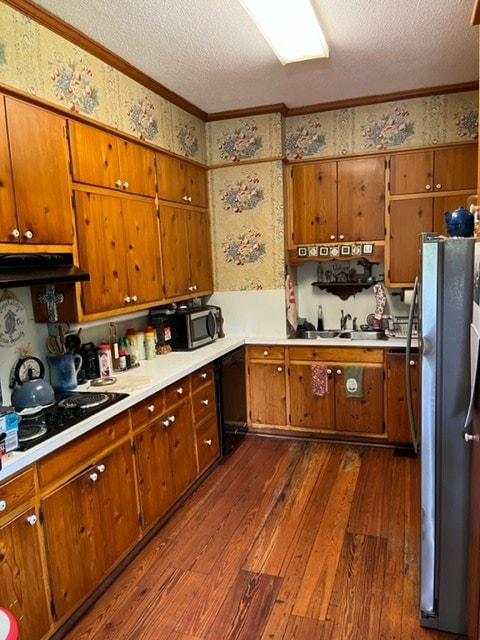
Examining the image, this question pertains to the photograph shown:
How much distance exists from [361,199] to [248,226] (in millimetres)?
980

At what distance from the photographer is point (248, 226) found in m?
4.01

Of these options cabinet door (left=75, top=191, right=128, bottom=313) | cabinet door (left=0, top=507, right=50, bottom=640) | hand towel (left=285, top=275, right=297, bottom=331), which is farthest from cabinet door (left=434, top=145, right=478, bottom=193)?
cabinet door (left=0, top=507, right=50, bottom=640)

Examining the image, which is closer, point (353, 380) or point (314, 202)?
point (353, 380)

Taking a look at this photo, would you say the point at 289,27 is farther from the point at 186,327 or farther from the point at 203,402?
the point at 203,402

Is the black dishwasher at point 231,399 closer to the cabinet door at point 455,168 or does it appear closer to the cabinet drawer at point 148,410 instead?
the cabinet drawer at point 148,410

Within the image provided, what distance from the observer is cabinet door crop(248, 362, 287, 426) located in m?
3.94

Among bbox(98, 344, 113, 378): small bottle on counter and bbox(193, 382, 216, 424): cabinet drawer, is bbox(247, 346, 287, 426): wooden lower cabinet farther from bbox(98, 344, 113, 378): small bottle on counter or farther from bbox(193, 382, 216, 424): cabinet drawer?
bbox(98, 344, 113, 378): small bottle on counter

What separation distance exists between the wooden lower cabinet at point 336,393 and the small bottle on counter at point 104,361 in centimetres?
159

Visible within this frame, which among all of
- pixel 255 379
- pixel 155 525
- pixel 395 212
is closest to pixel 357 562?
pixel 155 525

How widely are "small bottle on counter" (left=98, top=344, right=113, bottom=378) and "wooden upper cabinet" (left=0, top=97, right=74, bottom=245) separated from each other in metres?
0.75

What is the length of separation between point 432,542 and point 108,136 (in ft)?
8.84

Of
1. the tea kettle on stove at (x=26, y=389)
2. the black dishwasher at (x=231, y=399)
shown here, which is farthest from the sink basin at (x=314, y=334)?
the tea kettle on stove at (x=26, y=389)

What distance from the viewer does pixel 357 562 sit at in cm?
236

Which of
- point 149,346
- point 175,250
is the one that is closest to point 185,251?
point 175,250
